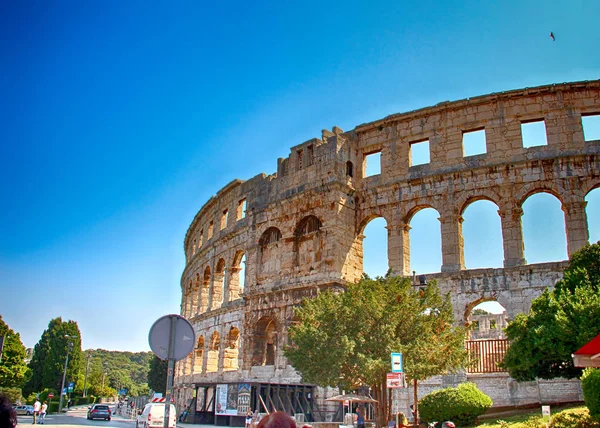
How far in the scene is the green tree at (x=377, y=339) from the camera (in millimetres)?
17312

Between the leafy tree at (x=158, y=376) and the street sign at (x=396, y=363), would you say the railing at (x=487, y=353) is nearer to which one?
the street sign at (x=396, y=363)

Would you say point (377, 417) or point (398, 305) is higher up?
point (398, 305)

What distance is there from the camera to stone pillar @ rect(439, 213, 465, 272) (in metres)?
23.8

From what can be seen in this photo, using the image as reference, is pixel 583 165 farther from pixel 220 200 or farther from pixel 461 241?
pixel 220 200

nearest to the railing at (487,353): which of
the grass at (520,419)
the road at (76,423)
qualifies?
the grass at (520,419)

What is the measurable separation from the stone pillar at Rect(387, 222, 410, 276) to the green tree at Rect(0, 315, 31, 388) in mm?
38388

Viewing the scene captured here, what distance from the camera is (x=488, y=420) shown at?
17688mm

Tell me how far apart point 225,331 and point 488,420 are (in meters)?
17.2

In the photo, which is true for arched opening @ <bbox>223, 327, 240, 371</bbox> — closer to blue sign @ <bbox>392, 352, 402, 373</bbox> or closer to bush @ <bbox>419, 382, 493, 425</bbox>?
bush @ <bbox>419, 382, 493, 425</bbox>

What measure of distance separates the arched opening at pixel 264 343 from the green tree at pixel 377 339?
8.92 metres

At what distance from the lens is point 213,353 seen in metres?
34.3

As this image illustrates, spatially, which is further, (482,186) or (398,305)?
(482,186)

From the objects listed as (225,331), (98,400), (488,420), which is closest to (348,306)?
(488,420)

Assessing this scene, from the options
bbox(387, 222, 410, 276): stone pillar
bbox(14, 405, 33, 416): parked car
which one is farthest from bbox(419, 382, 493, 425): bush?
bbox(14, 405, 33, 416): parked car
